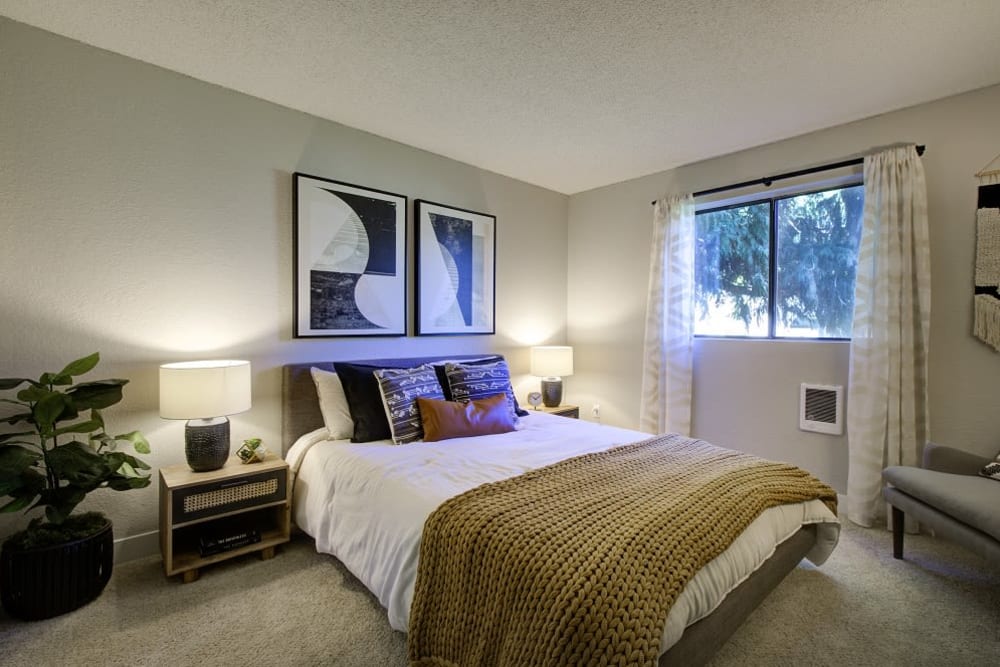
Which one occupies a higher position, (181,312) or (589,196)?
(589,196)

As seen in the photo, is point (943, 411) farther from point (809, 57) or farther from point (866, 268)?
point (809, 57)

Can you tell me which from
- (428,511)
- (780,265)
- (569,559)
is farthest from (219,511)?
(780,265)

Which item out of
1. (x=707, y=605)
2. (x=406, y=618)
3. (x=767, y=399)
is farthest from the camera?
(x=767, y=399)

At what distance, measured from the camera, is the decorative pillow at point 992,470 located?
2236 mm

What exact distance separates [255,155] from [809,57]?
3.06 metres

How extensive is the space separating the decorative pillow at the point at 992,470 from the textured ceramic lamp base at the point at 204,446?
3907 mm

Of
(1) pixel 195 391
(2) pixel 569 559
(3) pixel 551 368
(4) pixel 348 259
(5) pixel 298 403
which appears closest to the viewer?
(2) pixel 569 559

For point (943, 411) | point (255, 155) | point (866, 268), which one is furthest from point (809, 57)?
point (255, 155)

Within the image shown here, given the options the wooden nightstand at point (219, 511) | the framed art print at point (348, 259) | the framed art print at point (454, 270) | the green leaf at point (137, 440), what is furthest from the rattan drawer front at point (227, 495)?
the framed art print at point (454, 270)

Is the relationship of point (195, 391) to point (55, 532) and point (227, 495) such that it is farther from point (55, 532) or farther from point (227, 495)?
point (55, 532)

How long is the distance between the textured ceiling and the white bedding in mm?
2025

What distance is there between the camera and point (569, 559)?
127 cm

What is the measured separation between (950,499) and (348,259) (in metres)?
3.46

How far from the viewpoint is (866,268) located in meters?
2.86
